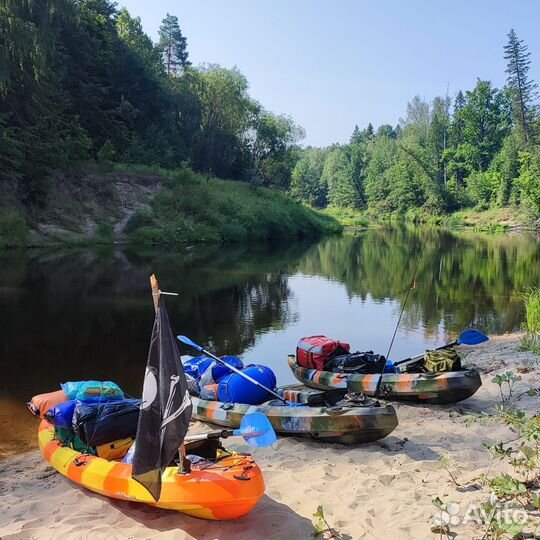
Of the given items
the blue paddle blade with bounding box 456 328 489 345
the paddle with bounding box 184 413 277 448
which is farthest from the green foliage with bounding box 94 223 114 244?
the paddle with bounding box 184 413 277 448

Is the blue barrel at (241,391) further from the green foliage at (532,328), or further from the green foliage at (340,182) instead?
the green foliage at (340,182)

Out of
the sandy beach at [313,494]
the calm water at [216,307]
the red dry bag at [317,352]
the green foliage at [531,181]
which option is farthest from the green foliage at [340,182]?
the sandy beach at [313,494]

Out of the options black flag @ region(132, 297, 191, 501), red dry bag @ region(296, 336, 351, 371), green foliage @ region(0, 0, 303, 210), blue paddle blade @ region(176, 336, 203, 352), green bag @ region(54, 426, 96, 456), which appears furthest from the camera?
green foliage @ region(0, 0, 303, 210)

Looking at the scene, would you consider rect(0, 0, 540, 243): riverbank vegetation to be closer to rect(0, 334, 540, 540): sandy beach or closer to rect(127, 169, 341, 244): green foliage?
rect(127, 169, 341, 244): green foliage

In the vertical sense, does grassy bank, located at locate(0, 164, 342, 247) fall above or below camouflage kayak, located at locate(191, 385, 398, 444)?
above

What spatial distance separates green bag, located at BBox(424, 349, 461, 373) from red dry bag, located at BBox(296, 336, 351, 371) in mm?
1344

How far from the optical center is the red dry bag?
26.9 feet

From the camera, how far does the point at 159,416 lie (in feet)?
12.6

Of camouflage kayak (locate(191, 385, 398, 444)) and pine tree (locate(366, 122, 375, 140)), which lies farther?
pine tree (locate(366, 122, 375, 140))

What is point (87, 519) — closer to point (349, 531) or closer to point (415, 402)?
point (349, 531)

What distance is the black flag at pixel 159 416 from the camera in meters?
3.85

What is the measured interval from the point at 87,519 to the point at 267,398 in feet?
9.24

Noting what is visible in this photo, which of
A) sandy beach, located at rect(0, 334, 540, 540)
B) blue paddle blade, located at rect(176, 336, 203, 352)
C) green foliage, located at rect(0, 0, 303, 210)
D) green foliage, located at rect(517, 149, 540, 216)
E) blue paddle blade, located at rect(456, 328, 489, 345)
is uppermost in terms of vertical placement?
green foliage, located at rect(0, 0, 303, 210)

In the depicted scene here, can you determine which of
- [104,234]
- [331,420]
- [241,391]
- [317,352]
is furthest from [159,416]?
[104,234]
